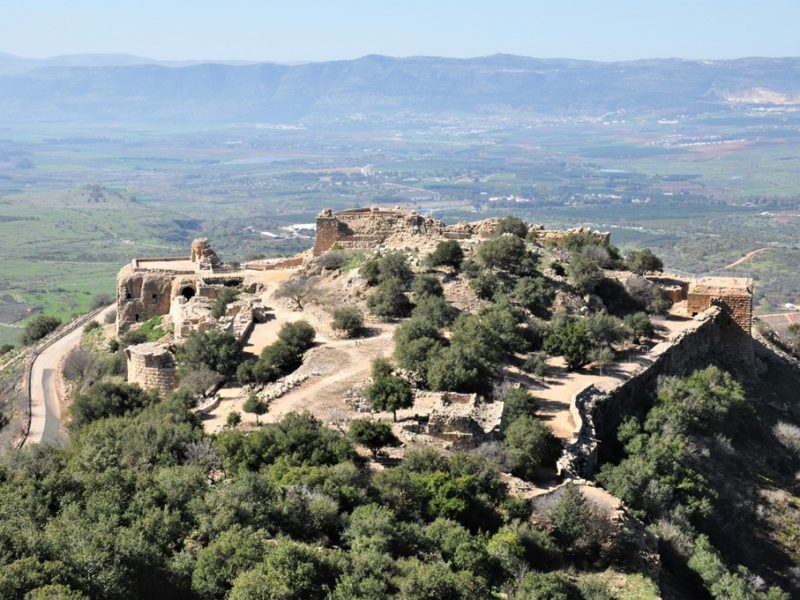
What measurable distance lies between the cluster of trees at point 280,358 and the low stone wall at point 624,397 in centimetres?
711

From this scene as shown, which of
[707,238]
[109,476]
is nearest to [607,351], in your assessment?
[109,476]

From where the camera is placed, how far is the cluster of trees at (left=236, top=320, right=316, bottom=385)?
28.6m

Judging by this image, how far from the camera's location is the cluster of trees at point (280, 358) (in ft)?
94.0

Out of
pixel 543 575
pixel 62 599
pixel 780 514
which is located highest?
pixel 62 599

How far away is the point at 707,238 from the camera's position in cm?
11381

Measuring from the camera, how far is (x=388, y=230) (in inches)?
1658

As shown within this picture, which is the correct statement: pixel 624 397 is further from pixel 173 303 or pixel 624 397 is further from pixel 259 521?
pixel 173 303

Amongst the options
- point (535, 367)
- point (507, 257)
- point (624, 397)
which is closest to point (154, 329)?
point (507, 257)

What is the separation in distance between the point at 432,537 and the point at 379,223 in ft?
79.0

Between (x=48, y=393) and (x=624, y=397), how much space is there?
18801mm

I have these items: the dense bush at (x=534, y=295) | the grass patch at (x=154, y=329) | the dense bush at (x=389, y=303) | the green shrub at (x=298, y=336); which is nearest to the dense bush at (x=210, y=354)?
the green shrub at (x=298, y=336)

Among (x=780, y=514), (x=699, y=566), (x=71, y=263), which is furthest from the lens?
(x=71, y=263)

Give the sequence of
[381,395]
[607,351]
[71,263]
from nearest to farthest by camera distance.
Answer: [381,395]
[607,351]
[71,263]

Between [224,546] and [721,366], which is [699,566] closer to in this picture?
[224,546]
